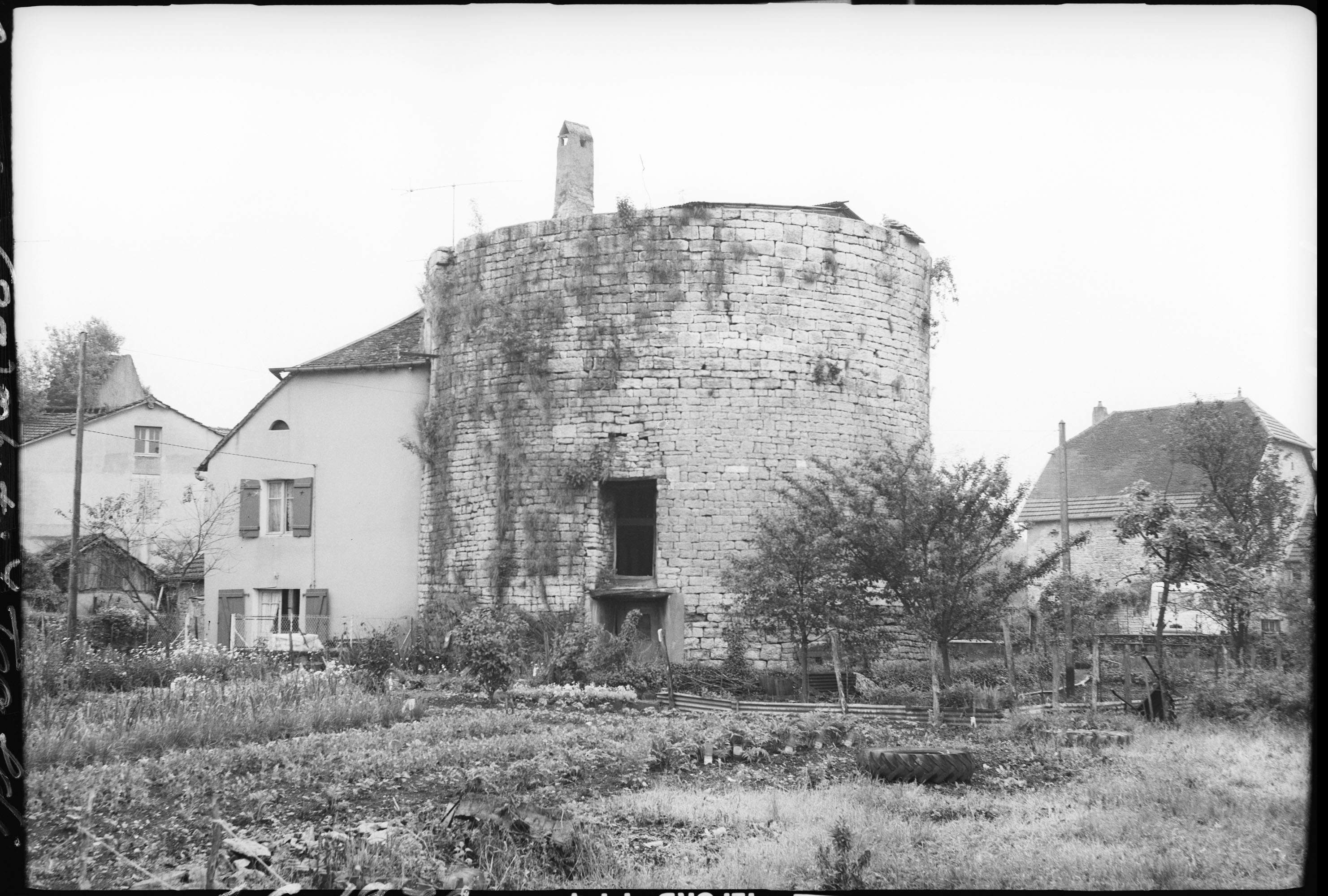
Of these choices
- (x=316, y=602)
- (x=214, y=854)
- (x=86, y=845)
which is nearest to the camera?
(x=214, y=854)

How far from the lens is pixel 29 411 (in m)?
24.8

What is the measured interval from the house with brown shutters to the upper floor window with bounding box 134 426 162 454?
909 centimetres

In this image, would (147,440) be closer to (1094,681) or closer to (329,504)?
(329,504)

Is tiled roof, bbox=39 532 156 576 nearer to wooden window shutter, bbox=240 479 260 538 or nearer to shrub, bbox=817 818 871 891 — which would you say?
wooden window shutter, bbox=240 479 260 538

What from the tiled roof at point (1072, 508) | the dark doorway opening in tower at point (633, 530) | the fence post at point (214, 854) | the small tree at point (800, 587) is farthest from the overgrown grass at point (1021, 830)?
the tiled roof at point (1072, 508)

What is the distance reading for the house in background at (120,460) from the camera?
28391mm

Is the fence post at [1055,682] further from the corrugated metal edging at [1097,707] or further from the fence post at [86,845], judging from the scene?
the fence post at [86,845]

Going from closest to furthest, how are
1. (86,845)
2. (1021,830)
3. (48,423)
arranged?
1. (86,845)
2. (1021,830)
3. (48,423)

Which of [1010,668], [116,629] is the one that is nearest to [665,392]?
[1010,668]

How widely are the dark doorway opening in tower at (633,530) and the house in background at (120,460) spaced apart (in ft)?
44.5

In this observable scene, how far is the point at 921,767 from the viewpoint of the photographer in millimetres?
9414

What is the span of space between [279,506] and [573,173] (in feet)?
28.5

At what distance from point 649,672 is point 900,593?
A: 170 inches

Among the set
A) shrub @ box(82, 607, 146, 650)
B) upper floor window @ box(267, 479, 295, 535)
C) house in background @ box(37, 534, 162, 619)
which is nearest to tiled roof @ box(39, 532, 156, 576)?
house in background @ box(37, 534, 162, 619)
